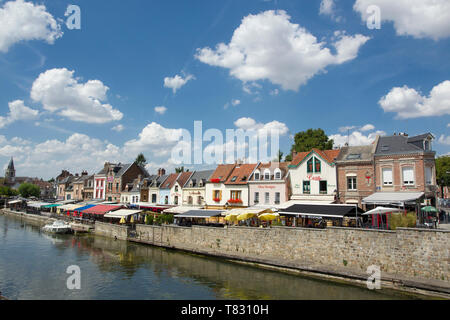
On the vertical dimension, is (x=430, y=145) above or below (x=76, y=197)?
above

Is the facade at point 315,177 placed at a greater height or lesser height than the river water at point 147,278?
greater

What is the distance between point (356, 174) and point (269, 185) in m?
10.1

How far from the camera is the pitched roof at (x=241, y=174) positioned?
38531 mm

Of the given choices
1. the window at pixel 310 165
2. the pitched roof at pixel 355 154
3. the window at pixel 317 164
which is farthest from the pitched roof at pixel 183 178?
the pitched roof at pixel 355 154

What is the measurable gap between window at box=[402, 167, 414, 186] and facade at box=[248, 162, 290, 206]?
11.7 m

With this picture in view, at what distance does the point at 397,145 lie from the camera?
27.5 metres

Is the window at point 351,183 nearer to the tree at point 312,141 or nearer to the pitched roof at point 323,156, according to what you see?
the pitched roof at point 323,156

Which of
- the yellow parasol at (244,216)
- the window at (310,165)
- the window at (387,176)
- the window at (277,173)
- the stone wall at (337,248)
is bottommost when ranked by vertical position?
the stone wall at (337,248)

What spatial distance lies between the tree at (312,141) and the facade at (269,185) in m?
13.5

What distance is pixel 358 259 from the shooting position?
19.0 metres
